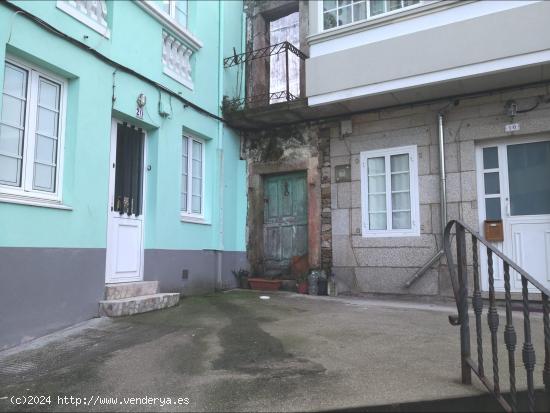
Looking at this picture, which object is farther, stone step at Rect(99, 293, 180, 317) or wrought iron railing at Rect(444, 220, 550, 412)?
stone step at Rect(99, 293, 180, 317)

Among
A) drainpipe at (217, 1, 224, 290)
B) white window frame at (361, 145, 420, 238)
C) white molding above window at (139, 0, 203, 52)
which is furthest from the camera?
drainpipe at (217, 1, 224, 290)

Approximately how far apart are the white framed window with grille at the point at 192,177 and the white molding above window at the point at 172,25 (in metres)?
1.55

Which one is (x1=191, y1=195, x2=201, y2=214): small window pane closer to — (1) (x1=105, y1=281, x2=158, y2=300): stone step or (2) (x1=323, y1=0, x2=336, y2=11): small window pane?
(1) (x1=105, y1=281, x2=158, y2=300): stone step

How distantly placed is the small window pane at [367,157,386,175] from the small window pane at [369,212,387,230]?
74 cm

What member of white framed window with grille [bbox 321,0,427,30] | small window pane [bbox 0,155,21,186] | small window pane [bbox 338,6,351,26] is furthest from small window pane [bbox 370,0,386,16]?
small window pane [bbox 0,155,21,186]

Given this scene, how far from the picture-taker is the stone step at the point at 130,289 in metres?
5.47

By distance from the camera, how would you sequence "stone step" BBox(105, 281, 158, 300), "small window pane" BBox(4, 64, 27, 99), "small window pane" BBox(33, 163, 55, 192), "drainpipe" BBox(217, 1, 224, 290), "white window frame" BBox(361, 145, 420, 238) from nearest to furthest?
"small window pane" BBox(4, 64, 27, 99) < "small window pane" BBox(33, 163, 55, 192) < "stone step" BBox(105, 281, 158, 300) < "white window frame" BBox(361, 145, 420, 238) < "drainpipe" BBox(217, 1, 224, 290)

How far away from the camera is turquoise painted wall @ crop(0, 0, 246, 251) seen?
15.4ft

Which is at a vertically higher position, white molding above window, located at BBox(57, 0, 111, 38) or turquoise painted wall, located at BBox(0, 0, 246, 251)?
white molding above window, located at BBox(57, 0, 111, 38)

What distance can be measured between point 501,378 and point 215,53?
23.3ft

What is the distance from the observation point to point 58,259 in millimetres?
4805

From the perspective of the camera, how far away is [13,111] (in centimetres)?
465

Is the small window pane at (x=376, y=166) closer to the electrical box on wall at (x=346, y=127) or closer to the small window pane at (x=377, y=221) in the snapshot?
the electrical box on wall at (x=346, y=127)

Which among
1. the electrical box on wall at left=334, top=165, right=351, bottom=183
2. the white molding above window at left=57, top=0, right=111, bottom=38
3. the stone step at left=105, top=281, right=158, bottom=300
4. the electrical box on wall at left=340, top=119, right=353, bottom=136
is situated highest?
the white molding above window at left=57, top=0, right=111, bottom=38
